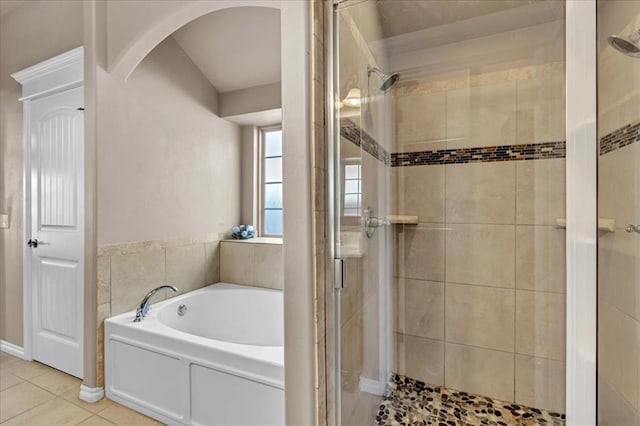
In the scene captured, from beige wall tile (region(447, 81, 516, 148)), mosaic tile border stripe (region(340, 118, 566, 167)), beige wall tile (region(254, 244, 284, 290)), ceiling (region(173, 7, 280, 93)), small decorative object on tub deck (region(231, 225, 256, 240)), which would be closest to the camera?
mosaic tile border stripe (region(340, 118, 566, 167))

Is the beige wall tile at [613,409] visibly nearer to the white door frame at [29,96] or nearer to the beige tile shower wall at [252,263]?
the beige tile shower wall at [252,263]

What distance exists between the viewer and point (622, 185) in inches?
45.3

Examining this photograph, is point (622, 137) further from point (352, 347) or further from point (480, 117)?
point (352, 347)

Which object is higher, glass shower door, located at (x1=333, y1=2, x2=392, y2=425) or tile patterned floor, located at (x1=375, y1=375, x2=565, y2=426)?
glass shower door, located at (x1=333, y1=2, x2=392, y2=425)

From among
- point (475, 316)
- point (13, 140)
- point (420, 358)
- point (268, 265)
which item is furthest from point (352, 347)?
point (13, 140)

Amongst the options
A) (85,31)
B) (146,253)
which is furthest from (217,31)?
(146,253)

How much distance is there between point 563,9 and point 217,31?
2.29 m

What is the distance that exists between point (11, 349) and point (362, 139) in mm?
3359

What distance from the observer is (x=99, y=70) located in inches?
79.2

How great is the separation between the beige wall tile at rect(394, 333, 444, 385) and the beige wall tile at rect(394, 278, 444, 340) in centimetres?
4

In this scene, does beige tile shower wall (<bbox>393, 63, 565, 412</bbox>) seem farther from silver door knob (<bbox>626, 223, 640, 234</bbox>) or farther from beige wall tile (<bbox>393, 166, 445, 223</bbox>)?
silver door knob (<bbox>626, 223, 640, 234</bbox>)

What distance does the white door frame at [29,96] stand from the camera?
2311 mm

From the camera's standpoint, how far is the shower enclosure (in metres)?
1.10

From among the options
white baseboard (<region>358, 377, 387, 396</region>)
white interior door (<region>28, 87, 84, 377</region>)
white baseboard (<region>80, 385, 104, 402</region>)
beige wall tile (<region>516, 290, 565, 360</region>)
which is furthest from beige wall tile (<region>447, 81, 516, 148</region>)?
white baseboard (<region>80, 385, 104, 402</region>)
